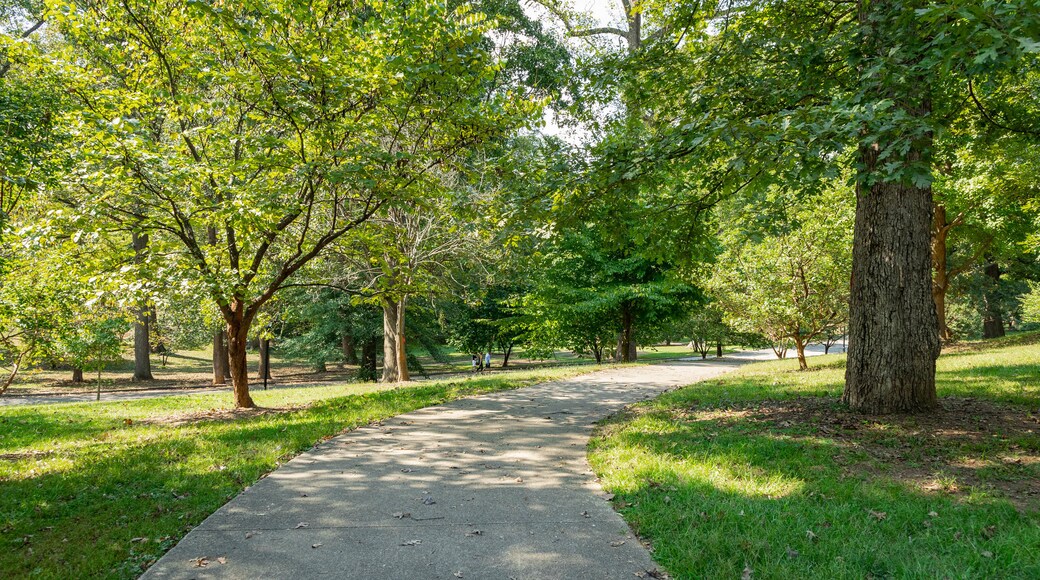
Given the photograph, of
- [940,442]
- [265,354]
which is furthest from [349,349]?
[940,442]

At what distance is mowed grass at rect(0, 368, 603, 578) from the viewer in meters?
3.96

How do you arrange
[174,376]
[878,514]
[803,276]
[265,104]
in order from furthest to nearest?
[174,376] < [803,276] < [265,104] < [878,514]

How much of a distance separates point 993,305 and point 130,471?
3823cm

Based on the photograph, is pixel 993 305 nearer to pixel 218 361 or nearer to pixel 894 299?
pixel 894 299

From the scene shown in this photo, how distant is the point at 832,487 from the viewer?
4.75 metres

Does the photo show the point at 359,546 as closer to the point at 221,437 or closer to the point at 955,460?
the point at 221,437

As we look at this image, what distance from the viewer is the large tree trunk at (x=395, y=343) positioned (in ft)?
56.0

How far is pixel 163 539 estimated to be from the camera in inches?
163

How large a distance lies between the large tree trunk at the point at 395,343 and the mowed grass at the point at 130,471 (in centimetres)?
568

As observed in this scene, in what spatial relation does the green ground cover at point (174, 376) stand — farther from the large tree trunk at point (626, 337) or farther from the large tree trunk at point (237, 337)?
the large tree trunk at point (237, 337)

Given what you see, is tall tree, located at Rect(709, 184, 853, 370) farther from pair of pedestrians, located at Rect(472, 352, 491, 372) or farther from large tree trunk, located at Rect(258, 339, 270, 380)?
large tree trunk, located at Rect(258, 339, 270, 380)

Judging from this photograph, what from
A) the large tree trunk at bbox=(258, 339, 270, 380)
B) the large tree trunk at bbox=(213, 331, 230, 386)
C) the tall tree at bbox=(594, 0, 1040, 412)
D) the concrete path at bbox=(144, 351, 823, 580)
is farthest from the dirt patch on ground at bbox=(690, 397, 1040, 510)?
the large tree trunk at bbox=(213, 331, 230, 386)

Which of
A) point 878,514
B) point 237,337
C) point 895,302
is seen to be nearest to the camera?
point 878,514

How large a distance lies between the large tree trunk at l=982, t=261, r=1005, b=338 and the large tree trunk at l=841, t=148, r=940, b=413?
2646 cm
